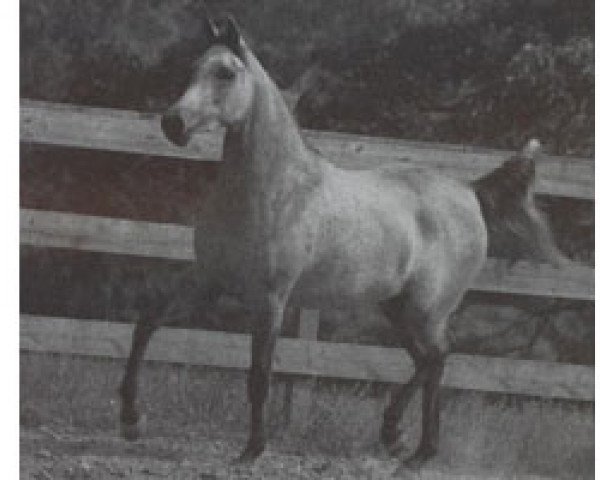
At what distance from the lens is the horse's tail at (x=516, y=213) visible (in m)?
2.58

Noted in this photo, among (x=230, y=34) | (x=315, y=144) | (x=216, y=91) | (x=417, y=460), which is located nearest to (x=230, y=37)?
(x=230, y=34)

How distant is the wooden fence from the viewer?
2.45m

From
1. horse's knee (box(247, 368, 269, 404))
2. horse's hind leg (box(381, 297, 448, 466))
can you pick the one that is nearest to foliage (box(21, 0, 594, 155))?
horse's hind leg (box(381, 297, 448, 466))

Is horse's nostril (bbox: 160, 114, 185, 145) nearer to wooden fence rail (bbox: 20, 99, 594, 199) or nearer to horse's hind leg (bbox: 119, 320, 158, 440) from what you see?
wooden fence rail (bbox: 20, 99, 594, 199)

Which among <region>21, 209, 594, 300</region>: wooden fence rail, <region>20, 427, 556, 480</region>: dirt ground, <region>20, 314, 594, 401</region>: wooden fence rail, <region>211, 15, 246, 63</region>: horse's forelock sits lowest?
<region>20, 427, 556, 480</region>: dirt ground

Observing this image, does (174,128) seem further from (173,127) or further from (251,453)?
(251,453)

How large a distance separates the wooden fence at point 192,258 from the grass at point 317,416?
0.03 meters

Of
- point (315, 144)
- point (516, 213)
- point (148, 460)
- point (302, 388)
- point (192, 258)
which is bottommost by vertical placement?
point (148, 460)

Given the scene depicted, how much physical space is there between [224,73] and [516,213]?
0.71 meters

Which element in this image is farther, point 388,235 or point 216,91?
point 388,235

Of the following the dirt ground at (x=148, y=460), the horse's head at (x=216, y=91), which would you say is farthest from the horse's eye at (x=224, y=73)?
the dirt ground at (x=148, y=460)

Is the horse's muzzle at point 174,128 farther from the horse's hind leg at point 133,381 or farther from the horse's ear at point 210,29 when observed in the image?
the horse's hind leg at point 133,381

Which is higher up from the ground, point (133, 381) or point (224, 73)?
point (224, 73)

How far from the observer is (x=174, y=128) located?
7.96ft
